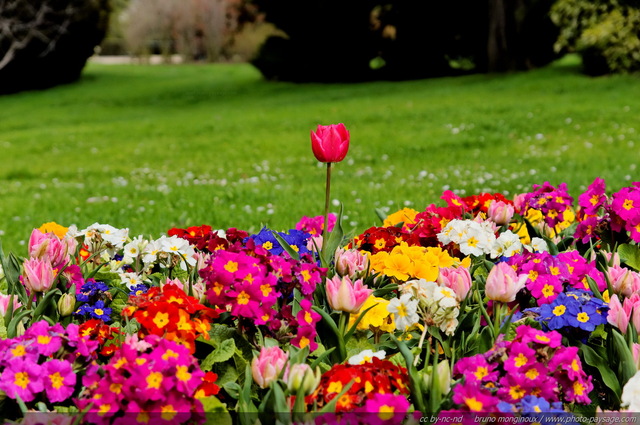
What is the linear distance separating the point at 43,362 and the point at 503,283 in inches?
51.9

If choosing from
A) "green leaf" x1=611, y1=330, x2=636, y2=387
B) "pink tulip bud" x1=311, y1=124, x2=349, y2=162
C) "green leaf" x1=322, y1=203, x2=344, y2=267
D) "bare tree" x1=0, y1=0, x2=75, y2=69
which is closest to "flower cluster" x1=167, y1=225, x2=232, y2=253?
"green leaf" x1=322, y1=203, x2=344, y2=267

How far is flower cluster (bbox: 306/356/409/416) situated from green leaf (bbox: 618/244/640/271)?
1440 mm

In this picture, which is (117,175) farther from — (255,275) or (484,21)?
(484,21)

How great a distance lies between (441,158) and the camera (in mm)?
9742

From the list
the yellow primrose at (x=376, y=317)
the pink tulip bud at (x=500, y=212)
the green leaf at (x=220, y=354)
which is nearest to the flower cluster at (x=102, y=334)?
the green leaf at (x=220, y=354)

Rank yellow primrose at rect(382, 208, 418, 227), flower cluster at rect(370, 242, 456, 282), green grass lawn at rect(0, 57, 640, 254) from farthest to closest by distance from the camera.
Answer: green grass lawn at rect(0, 57, 640, 254), yellow primrose at rect(382, 208, 418, 227), flower cluster at rect(370, 242, 456, 282)

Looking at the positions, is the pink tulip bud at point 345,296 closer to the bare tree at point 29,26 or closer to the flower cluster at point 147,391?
the flower cluster at point 147,391

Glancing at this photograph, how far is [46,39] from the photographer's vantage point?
888 inches

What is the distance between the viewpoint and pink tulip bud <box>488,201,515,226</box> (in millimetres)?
3189

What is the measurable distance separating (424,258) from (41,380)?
1.32 metres

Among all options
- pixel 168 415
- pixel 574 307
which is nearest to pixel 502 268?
pixel 574 307

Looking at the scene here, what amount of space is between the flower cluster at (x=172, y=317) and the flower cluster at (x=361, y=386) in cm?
37

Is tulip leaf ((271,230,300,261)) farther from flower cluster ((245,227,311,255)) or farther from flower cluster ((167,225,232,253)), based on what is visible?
flower cluster ((167,225,232,253))

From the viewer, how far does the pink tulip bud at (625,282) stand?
→ 92.4 inches
